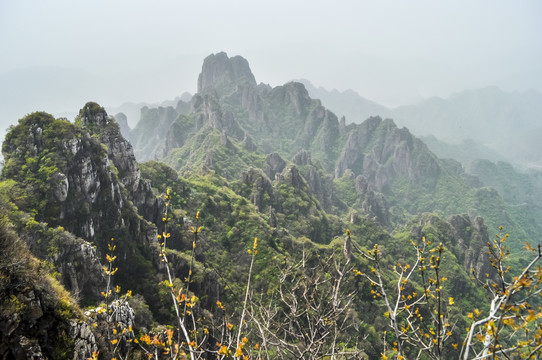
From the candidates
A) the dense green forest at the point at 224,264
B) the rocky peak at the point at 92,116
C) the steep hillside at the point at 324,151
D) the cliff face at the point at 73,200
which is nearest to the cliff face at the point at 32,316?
the dense green forest at the point at 224,264

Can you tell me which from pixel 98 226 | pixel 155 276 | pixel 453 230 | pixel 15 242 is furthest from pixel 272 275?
pixel 453 230

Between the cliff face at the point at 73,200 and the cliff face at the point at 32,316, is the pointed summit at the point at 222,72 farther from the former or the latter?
the cliff face at the point at 32,316

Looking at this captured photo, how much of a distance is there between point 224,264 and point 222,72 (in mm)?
168407

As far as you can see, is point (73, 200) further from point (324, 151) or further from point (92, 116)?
point (324, 151)

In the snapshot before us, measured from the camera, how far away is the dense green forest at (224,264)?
6.89 meters

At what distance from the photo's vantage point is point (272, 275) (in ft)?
112

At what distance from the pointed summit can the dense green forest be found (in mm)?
85200

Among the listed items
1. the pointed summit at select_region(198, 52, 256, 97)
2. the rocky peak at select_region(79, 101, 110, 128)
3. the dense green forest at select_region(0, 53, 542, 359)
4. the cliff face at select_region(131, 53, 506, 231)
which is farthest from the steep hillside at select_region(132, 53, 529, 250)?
the rocky peak at select_region(79, 101, 110, 128)

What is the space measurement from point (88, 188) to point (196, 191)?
81.1 ft

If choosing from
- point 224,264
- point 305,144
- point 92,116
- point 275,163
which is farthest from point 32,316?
point 305,144

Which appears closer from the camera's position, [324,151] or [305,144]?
[324,151]

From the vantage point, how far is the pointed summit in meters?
→ 181

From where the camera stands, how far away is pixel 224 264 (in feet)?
123

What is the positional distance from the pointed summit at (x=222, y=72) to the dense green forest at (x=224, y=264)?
85200mm
